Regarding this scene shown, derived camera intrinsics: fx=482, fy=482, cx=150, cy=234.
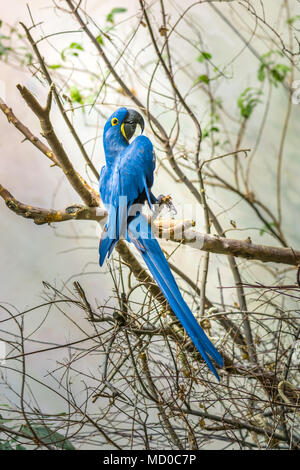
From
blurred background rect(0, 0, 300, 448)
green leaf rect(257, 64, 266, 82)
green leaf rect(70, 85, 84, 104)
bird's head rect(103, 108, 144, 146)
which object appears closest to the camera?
bird's head rect(103, 108, 144, 146)

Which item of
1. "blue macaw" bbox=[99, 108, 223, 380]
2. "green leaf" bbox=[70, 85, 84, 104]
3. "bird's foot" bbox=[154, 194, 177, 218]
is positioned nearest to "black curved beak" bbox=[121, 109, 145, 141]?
"blue macaw" bbox=[99, 108, 223, 380]

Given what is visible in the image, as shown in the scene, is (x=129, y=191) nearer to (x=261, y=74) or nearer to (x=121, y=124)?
(x=121, y=124)

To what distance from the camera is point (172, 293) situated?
3.15 feet

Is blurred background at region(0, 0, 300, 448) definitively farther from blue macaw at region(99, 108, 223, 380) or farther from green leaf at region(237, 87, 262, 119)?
blue macaw at region(99, 108, 223, 380)

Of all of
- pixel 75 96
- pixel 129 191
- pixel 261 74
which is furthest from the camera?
pixel 261 74

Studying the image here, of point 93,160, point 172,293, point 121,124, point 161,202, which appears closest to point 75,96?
point 93,160

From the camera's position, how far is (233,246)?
4.33ft

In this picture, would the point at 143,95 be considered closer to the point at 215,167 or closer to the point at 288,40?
the point at 215,167

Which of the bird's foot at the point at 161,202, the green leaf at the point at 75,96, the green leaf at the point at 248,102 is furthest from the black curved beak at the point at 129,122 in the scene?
the green leaf at the point at 248,102

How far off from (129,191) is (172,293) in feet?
0.85

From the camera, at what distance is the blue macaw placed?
998 mm

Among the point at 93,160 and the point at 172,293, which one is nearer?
the point at 172,293

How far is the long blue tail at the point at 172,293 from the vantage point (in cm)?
94

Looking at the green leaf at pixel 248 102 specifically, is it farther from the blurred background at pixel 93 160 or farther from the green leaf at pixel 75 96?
the green leaf at pixel 75 96
